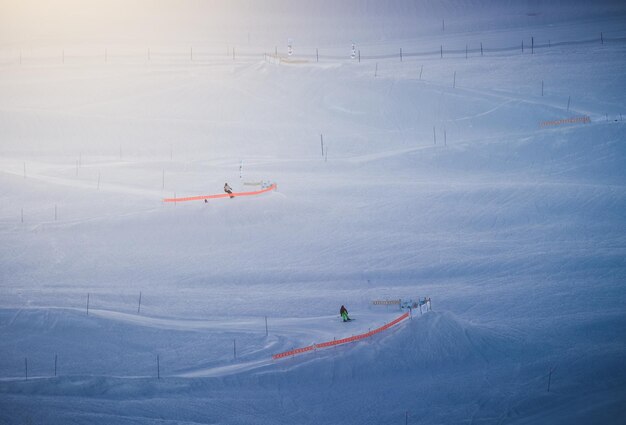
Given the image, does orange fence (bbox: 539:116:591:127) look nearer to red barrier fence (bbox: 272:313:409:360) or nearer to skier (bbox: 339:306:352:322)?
skier (bbox: 339:306:352:322)

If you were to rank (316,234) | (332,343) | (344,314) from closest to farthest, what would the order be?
(332,343) → (344,314) → (316,234)

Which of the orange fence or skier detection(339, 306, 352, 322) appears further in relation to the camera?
the orange fence

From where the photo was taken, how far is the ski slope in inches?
685

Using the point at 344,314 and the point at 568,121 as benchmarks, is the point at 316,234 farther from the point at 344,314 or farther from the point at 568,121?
the point at 568,121

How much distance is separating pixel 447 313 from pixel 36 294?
36.5 ft

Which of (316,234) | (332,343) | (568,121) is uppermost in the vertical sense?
(568,121)

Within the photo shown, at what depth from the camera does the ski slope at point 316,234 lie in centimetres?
1739

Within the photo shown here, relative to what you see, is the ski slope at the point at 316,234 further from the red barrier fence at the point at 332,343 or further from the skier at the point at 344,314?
the skier at the point at 344,314

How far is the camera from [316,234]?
27.0m

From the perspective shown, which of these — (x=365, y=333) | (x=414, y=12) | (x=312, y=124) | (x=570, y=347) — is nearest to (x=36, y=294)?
(x=365, y=333)

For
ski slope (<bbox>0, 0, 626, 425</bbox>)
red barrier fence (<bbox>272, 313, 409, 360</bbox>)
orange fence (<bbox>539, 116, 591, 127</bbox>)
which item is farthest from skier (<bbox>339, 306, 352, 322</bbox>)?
orange fence (<bbox>539, 116, 591, 127</bbox>)

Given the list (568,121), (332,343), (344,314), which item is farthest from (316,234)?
(568,121)

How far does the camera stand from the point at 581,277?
22.8 metres

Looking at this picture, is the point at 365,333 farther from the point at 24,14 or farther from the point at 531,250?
the point at 24,14
